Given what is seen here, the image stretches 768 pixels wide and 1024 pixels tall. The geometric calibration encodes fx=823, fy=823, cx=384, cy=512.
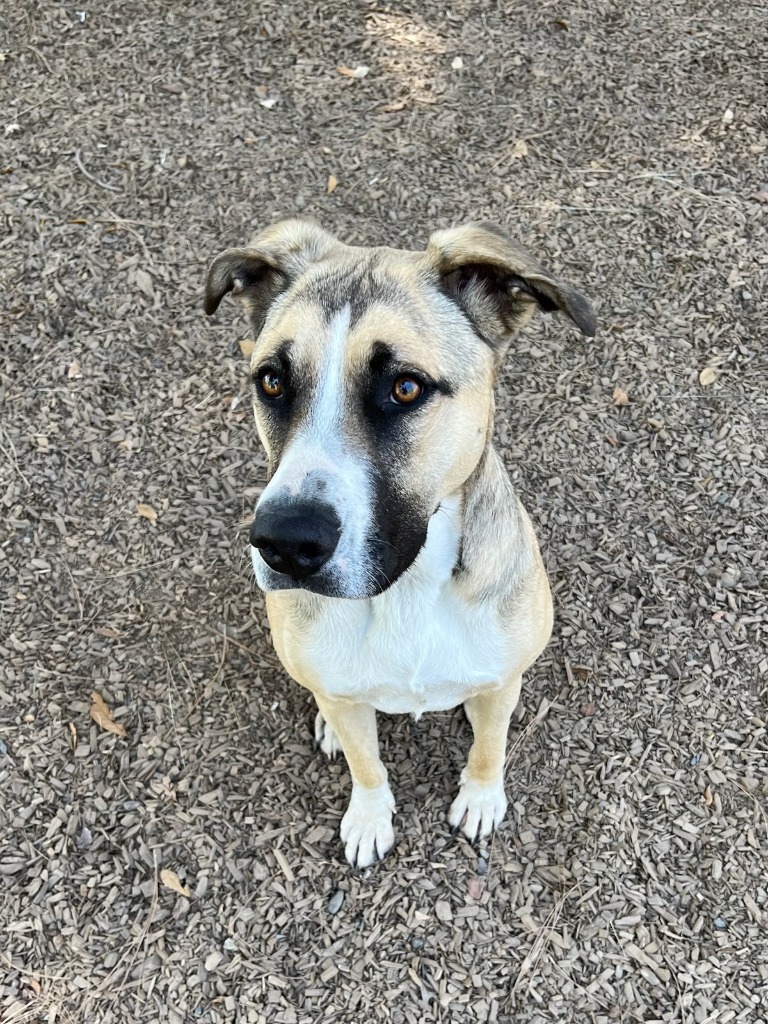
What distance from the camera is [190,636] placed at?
4730 millimetres

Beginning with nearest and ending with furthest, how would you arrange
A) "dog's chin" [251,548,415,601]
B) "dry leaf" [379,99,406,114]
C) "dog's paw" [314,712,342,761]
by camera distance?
"dog's chin" [251,548,415,601], "dog's paw" [314,712,342,761], "dry leaf" [379,99,406,114]

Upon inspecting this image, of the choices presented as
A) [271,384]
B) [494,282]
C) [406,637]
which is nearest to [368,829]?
[406,637]

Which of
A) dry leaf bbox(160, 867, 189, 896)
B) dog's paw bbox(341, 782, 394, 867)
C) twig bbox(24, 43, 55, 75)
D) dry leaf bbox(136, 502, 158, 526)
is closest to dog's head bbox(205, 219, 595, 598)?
dog's paw bbox(341, 782, 394, 867)

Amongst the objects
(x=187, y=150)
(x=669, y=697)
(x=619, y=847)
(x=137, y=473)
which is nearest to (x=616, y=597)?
(x=669, y=697)

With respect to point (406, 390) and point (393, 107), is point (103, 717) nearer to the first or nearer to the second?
point (406, 390)

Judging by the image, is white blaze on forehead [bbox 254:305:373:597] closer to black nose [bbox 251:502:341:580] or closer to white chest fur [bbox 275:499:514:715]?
black nose [bbox 251:502:341:580]

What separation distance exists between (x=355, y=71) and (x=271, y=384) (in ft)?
17.2

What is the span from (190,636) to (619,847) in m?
2.55

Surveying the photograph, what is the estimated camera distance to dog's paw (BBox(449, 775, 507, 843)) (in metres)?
4.04

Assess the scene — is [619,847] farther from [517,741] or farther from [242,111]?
[242,111]

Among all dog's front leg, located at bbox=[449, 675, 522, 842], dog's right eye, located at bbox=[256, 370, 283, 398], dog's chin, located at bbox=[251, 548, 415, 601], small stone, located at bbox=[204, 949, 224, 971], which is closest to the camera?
dog's chin, located at bbox=[251, 548, 415, 601]

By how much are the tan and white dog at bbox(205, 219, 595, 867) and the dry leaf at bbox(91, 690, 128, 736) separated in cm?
152

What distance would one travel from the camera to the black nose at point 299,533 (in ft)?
7.67

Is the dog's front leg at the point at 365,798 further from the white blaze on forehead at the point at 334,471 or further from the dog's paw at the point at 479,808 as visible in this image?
the white blaze on forehead at the point at 334,471
